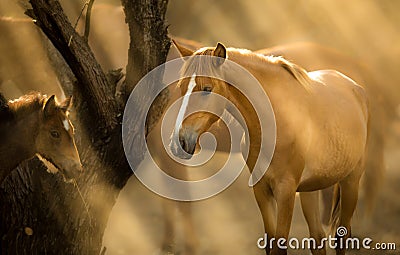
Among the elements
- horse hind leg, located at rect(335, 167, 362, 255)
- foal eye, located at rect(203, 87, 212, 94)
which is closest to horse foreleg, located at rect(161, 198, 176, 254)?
horse hind leg, located at rect(335, 167, 362, 255)

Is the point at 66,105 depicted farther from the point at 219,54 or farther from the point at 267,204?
the point at 267,204

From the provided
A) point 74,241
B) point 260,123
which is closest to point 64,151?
point 74,241

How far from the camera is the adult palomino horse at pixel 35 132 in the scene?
4102 millimetres

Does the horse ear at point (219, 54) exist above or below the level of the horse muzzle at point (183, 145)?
above

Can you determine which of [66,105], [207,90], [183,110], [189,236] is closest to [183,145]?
[183,110]

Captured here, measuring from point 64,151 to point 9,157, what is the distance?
0.37 metres

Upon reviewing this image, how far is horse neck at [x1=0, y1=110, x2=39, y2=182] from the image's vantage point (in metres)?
4.12

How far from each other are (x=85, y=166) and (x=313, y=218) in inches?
73.6

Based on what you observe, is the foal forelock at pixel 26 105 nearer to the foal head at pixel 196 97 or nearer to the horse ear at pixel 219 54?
the foal head at pixel 196 97

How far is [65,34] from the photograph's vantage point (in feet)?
12.8

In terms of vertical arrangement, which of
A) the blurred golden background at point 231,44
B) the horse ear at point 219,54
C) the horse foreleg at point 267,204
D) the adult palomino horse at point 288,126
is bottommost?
the blurred golden background at point 231,44

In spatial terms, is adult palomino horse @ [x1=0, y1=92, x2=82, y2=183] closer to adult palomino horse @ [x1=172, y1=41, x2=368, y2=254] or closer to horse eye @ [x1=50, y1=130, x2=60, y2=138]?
horse eye @ [x1=50, y1=130, x2=60, y2=138]

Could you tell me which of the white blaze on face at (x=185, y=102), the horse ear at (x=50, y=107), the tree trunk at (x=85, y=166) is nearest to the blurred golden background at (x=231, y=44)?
the tree trunk at (x=85, y=166)

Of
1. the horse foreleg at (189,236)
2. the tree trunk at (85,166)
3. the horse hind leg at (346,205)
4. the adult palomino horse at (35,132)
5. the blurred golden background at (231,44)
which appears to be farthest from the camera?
the blurred golden background at (231,44)
